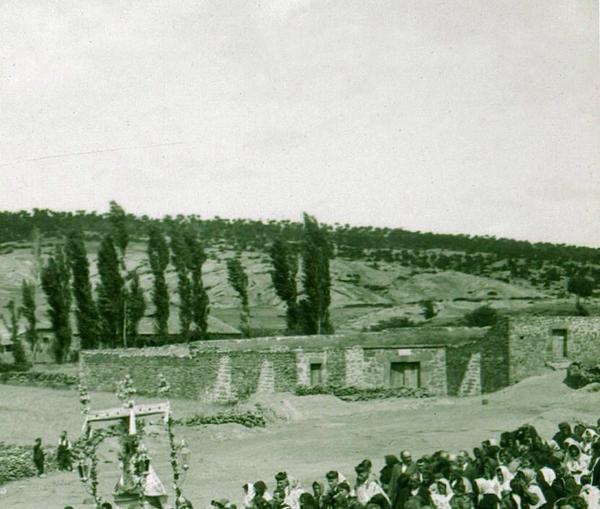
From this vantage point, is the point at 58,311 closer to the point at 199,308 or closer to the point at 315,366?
the point at 199,308

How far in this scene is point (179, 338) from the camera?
155 feet

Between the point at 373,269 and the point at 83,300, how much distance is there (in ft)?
165

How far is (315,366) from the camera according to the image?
34.9 metres

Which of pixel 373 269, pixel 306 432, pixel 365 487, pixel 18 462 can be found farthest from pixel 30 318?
pixel 365 487

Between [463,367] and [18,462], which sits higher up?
[463,367]

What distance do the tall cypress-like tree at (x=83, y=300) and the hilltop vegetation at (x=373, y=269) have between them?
37.4 feet

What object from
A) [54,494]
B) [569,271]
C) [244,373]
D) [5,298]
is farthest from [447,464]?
[5,298]

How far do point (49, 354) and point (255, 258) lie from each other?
41.6 m

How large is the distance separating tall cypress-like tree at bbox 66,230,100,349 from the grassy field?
917 centimetres

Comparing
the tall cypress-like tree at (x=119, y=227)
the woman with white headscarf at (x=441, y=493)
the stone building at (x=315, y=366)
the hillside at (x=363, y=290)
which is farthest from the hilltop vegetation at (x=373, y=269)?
the woman with white headscarf at (x=441, y=493)

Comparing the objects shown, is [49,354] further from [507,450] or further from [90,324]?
[507,450]

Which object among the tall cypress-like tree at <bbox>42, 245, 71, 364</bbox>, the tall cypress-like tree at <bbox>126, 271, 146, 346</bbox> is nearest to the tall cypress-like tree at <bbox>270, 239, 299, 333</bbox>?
the tall cypress-like tree at <bbox>126, 271, 146, 346</bbox>

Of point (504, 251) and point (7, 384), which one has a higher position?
point (504, 251)

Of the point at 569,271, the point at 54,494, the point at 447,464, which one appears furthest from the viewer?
the point at 569,271
